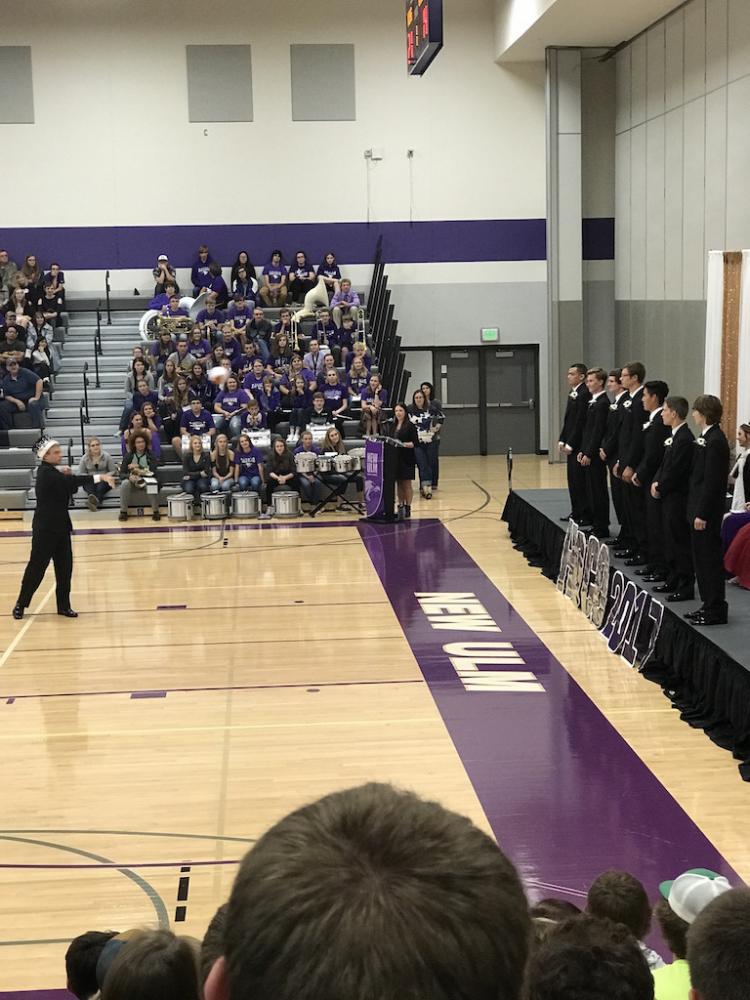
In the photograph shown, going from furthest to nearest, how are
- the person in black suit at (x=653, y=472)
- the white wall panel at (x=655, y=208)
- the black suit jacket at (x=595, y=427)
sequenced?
the white wall panel at (x=655, y=208)
the black suit jacket at (x=595, y=427)
the person in black suit at (x=653, y=472)

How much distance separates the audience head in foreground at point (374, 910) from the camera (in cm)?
105

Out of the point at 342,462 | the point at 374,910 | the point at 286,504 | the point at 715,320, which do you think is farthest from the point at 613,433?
the point at 374,910

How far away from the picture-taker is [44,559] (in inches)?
488

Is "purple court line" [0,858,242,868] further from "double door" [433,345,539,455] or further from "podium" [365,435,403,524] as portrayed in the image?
"double door" [433,345,539,455]

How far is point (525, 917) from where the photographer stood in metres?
1.13

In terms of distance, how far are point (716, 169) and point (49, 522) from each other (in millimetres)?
11881

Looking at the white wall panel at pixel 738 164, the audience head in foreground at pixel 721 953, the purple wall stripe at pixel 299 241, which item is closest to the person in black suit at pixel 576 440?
the white wall panel at pixel 738 164

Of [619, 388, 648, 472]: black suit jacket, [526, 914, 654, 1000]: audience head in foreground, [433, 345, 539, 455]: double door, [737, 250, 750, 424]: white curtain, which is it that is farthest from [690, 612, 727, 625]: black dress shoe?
[433, 345, 539, 455]: double door

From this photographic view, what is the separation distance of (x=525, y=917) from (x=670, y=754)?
741 cm

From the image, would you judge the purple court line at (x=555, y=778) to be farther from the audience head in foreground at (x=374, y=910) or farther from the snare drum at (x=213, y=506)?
the snare drum at (x=213, y=506)

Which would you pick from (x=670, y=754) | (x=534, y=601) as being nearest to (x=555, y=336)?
(x=534, y=601)

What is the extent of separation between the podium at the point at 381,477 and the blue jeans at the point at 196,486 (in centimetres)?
275

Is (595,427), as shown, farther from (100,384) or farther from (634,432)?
(100,384)

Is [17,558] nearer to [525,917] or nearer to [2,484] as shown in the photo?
[2,484]
